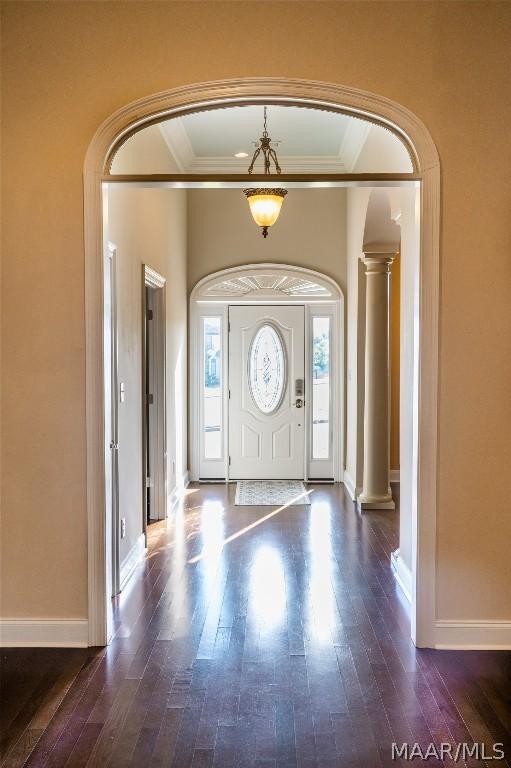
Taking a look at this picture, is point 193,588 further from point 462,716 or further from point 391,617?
point 462,716

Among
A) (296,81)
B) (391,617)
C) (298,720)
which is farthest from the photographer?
(391,617)

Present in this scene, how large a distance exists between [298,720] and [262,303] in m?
6.10

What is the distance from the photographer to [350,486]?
781 cm

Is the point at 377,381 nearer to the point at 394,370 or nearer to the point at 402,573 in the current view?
the point at 394,370

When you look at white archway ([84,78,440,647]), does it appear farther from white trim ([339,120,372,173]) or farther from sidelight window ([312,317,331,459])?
sidelight window ([312,317,331,459])

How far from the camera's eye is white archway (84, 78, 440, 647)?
3547 millimetres

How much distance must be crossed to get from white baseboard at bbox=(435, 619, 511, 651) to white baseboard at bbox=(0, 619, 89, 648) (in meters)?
1.80

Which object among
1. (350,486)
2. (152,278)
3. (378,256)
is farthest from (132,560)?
(378,256)

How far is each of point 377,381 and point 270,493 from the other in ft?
5.95

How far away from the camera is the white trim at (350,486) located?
7352 millimetres

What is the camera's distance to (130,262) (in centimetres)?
514

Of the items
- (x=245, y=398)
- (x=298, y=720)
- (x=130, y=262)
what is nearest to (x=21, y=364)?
(x=130, y=262)

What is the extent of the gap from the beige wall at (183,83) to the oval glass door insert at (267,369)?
5.01 metres

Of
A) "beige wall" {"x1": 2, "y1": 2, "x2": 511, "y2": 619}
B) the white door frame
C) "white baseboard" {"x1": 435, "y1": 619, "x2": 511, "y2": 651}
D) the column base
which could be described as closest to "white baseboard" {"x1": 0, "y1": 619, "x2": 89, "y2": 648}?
"beige wall" {"x1": 2, "y1": 2, "x2": 511, "y2": 619}
